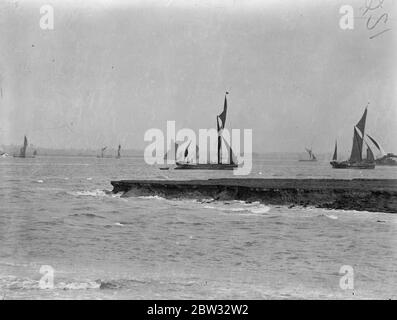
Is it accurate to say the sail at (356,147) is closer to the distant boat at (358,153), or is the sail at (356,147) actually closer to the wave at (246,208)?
the distant boat at (358,153)

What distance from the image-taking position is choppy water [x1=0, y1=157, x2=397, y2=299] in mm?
12594

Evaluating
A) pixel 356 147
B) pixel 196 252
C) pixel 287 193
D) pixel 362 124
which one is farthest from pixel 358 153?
pixel 196 252

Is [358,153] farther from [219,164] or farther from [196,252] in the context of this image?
[196,252]

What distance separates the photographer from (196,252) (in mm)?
18578

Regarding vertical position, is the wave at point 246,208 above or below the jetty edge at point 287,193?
below

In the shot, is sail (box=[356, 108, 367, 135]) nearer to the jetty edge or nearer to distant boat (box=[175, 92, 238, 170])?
distant boat (box=[175, 92, 238, 170])

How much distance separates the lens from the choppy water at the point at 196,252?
41.3 feet

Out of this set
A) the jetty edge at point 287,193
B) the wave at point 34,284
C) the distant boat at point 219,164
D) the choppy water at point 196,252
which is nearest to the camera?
the wave at point 34,284

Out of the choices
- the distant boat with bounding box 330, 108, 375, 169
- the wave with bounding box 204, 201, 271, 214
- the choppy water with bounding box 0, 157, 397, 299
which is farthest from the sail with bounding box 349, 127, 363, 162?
the choppy water with bounding box 0, 157, 397, 299

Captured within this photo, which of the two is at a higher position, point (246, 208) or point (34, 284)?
point (34, 284)

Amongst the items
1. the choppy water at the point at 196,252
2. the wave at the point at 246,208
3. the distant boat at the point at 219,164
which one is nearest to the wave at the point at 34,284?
the choppy water at the point at 196,252

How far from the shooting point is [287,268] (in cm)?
1562
